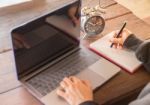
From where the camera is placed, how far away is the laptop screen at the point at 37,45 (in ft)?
3.43

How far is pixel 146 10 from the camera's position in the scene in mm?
2764

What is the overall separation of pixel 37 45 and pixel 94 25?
364 millimetres

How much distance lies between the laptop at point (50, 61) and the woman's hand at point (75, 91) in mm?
24

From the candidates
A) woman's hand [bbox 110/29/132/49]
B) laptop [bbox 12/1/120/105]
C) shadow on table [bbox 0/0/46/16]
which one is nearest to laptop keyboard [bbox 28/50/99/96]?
laptop [bbox 12/1/120/105]

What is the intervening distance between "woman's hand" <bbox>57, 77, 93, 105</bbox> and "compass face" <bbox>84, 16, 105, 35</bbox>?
342mm

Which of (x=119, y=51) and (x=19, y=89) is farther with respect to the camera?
(x=119, y=51)

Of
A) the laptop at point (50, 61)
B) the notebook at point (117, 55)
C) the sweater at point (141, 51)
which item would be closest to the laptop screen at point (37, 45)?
the laptop at point (50, 61)

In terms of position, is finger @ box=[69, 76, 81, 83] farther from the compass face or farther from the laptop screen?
the compass face

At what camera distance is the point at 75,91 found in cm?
108

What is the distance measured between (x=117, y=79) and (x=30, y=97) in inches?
14.4

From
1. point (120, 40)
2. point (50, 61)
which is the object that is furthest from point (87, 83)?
point (120, 40)

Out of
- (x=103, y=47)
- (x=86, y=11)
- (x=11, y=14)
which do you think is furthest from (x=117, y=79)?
(x=11, y=14)

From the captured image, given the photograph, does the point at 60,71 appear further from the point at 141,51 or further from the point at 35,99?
the point at 141,51

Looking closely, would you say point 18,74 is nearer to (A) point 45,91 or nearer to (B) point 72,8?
(A) point 45,91
